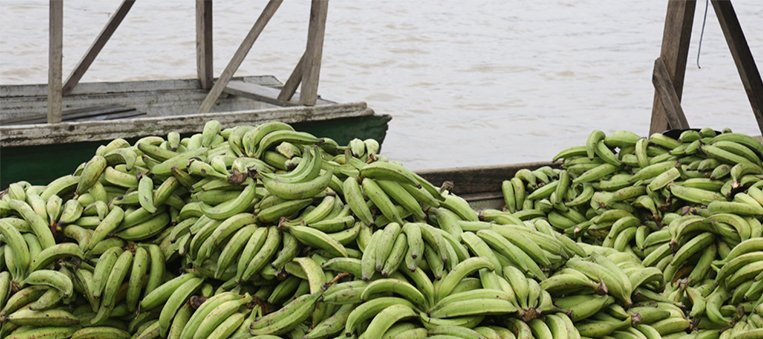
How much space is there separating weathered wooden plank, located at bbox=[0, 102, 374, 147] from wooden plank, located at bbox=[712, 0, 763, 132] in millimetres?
2954

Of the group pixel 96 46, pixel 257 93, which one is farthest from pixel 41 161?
pixel 257 93

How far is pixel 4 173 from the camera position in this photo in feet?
15.9

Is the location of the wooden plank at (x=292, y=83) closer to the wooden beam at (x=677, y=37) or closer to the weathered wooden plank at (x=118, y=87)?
the weathered wooden plank at (x=118, y=87)

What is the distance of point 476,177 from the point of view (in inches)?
182

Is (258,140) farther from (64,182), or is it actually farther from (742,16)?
(742,16)

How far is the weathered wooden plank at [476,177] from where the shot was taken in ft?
14.9

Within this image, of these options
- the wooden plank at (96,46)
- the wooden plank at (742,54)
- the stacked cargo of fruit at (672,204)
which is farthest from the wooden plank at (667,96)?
the wooden plank at (96,46)

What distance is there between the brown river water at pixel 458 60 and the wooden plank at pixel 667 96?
4.14 metres

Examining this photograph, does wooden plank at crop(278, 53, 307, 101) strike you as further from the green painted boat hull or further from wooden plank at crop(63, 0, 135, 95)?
the green painted boat hull

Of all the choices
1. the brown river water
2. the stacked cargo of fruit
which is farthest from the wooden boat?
the brown river water

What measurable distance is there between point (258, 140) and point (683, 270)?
2.00m

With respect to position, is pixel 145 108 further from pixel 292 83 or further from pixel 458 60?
pixel 458 60

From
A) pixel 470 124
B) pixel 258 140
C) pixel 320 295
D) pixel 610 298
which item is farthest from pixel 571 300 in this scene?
pixel 470 124

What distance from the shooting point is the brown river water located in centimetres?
1084
